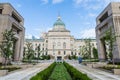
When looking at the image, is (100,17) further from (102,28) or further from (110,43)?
(110,43)

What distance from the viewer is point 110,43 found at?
2209 centimetres

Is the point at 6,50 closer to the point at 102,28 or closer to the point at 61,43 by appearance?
the point at 102,28

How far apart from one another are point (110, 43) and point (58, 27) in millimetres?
59584

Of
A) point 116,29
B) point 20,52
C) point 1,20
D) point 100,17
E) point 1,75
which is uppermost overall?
point 100,17

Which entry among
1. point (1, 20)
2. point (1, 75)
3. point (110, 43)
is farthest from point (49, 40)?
point (1, 75)

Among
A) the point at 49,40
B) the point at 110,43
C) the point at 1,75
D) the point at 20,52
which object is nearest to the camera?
the point at 1,75

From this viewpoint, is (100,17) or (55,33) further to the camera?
(55,33)

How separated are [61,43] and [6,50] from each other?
59.6 m

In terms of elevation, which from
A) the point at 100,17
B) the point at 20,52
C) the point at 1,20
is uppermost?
the point at 100,17

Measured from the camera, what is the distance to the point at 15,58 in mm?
36750

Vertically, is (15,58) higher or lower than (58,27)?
lower

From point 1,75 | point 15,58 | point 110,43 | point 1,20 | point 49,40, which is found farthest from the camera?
point 49,40

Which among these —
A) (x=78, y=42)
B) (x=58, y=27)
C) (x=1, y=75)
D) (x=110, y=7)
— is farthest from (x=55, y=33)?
(x=1, y=75)

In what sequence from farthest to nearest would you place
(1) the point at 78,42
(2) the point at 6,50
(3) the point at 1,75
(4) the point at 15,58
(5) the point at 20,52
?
1. (1) the point at 78,42
2. (5) the point at 20,52
3. (4) the point at 15,58
4. (2) the point at 6,50
5. (3) the point at 1,75
